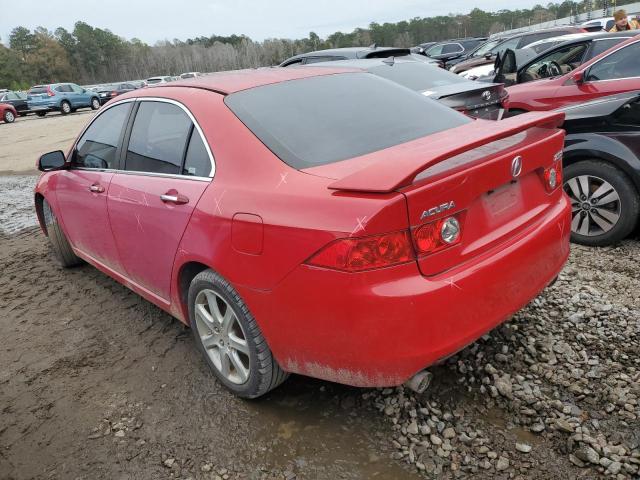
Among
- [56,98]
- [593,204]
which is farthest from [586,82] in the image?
[56,98]

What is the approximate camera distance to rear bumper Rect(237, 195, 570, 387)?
1.96 m

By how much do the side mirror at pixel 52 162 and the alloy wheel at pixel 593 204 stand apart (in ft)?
13.0

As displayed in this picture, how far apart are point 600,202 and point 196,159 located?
123 inches

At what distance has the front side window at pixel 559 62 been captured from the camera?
22.1ft

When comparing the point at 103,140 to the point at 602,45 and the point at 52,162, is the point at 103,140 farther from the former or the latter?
the point at 602,45

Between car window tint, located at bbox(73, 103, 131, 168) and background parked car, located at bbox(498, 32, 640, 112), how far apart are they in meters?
4.70

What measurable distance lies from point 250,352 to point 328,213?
2.92 ft

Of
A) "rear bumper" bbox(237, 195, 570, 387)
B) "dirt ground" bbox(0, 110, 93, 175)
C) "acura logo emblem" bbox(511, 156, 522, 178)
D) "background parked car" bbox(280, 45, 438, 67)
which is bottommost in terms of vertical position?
"dirt ground" bbox(0, 110, 93, 175)

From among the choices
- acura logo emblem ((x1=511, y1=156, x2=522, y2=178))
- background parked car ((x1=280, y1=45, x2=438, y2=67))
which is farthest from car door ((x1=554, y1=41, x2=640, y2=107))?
acura logo emblem ((x1=511, y1=156, x2=522, y2=178))

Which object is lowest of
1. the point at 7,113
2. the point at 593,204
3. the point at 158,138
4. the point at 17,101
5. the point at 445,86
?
the point at 7,113

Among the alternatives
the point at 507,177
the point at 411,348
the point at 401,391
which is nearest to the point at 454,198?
the point at 507,177

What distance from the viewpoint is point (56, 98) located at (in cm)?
2933

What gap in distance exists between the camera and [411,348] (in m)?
2.00

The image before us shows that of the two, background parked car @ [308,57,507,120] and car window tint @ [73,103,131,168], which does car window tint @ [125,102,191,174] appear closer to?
car window tint @ [73,103,131,168]
